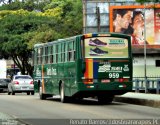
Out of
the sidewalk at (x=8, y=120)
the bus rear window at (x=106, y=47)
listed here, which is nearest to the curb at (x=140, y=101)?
the bus rear window at (x=106, y=47)

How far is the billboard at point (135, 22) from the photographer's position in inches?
1844

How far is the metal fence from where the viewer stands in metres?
33.1

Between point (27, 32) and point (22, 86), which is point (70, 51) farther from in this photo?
point (27, 32)

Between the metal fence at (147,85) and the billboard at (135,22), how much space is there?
10.7m

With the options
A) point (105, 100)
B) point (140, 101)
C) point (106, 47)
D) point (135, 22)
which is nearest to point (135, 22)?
point (135, 22)

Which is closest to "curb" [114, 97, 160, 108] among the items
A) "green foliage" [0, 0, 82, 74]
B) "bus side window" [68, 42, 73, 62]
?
"bus side window" [68, 42, 73, 62]

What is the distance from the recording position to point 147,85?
34.6 m

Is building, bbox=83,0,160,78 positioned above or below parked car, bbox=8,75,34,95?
above

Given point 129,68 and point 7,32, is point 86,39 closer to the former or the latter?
point 129,68

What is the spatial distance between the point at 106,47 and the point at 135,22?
23.2m

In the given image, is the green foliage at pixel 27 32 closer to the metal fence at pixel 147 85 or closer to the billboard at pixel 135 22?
the billboard at pixel 135 22

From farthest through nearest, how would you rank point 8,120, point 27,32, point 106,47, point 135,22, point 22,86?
1. point 27,32
2. point 135,22
3. point 22,86
4. point 106,47
5. point 8,120

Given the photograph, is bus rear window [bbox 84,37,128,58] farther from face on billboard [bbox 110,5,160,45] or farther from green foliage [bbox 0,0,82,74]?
green foliage [bbox 0,0,82,74]

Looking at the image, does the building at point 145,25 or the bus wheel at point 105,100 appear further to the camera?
the building at point 145,25
